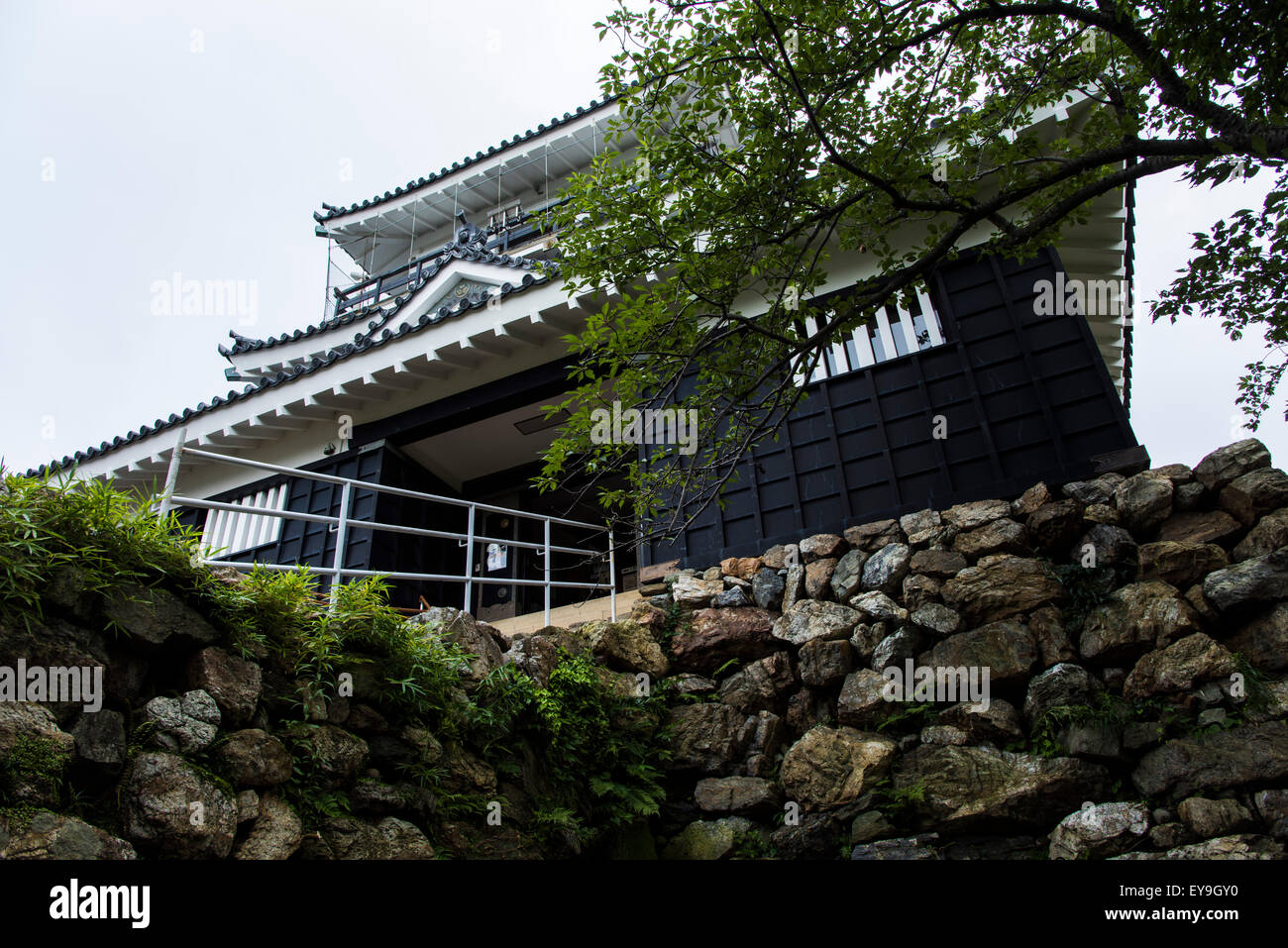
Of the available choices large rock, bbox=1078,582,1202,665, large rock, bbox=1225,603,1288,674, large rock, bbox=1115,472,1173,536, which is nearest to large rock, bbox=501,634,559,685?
large rock, bbox=1078,582,1202,665

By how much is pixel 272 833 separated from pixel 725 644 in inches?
165

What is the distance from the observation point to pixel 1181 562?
555cm

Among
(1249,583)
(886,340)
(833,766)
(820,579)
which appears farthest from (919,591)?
(886,340)

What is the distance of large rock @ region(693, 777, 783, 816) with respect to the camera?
571 centimetres

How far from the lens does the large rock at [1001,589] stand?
5.91 meters

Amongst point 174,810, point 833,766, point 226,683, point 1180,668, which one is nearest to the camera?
point 174,810

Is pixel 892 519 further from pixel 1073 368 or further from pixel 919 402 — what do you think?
pixel 1073 368

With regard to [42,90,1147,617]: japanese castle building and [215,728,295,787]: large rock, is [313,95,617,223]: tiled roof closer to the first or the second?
[42,90,1147,617]: japanese castle building

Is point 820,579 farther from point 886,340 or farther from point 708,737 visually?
point 886,340

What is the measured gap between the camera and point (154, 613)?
346 centimetres

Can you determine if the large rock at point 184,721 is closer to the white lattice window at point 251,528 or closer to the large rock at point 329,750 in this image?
the large rock at point 329,750

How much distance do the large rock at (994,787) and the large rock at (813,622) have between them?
127 cm
